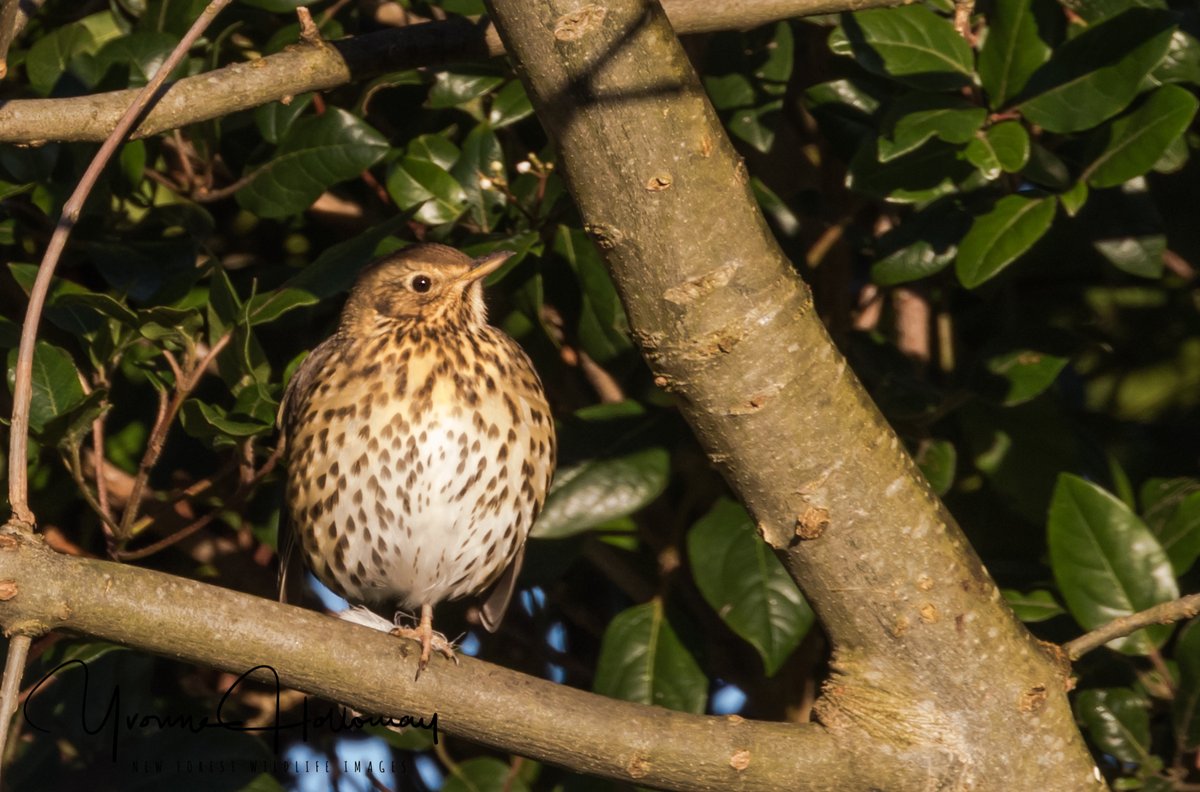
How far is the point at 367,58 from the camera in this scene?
283 cm

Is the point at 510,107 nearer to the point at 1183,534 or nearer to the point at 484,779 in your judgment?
the point at 484,779

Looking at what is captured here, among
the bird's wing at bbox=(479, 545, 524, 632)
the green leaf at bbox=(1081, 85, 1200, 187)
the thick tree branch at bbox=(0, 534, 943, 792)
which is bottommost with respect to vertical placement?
the bird's wing at bbox=(479, 545, 524, 632)

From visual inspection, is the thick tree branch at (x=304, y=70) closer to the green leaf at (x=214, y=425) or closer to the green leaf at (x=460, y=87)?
the green leaf at (x=460, y=87)

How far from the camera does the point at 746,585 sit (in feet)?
11.1

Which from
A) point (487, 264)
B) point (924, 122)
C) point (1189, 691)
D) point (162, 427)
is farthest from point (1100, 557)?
point (162, 427)

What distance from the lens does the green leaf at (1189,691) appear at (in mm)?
3105

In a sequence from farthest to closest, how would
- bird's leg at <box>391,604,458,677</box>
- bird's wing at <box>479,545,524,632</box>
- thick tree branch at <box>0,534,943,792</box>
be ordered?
1. bird's wing at <box>479,545,524,632</box>
2. bird's leg at <box>391,604,458,677</box>
3. thick tree branch at <box>0,534,943,792</box>

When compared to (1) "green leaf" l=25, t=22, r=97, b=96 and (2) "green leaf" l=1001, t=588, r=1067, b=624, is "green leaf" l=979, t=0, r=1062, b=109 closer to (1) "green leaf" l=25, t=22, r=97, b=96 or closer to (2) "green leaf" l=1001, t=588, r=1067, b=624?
(2) "green leaf" l=1001, t=588, r=1067, b=624

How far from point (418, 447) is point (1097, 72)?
171cm

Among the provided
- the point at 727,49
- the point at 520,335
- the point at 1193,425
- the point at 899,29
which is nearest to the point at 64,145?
the point at 520,335

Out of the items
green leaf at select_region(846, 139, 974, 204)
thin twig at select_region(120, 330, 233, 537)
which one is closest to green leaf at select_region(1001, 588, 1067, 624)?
green leaf at select_region(846, 139, 974, 204)

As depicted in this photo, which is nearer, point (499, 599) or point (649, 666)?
point (649, 666)

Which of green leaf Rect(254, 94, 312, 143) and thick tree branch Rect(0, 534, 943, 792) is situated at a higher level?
green leaf Rect(254, 94, 312, 143)

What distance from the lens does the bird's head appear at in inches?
142
